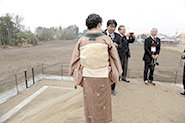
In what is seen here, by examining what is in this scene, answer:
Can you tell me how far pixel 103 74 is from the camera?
162 centimetres

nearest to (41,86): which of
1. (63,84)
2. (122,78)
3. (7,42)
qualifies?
(63,84)

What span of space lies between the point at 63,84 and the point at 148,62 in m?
5.20

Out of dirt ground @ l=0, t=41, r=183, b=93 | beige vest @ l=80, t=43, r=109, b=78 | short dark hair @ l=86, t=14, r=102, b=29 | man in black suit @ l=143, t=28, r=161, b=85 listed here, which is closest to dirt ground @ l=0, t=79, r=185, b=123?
man in black suit @ l=143, t=28, r=161, b=85

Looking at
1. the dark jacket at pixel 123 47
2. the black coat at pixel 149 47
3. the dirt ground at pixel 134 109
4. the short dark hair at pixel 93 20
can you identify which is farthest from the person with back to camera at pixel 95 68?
the black coat at pixel 149 47

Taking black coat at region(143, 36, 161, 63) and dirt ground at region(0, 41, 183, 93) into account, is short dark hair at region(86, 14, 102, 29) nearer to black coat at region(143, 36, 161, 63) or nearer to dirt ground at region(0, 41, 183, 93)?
black coat at region(143, 36, 161, 63)

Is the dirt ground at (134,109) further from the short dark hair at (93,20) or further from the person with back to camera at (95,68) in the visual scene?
Answer: the short dark hair at (93,20)

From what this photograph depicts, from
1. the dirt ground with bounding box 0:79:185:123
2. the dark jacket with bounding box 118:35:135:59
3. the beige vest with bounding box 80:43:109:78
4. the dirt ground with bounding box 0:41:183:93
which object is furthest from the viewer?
the dirt ground with bounding box 0:41:183:93

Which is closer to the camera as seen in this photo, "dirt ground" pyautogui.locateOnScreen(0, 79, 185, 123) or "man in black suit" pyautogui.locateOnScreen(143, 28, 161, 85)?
"dirt ground" pyautogui.locateOnScreen(0, 79, 185, 123)

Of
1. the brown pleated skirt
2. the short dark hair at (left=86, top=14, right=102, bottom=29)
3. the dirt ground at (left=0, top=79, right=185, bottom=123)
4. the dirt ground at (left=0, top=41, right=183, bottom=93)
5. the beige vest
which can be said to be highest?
the short dark hair at (left=86, top=14, right=102, bottom=29)

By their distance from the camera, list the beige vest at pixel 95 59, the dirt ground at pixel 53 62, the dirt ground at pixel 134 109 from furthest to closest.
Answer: the dirt ground at pixel 53 62, the dirt ground at pixel 134 109, the beige vest at pixel 95 59

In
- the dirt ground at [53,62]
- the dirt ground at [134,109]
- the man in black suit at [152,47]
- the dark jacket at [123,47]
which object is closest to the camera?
the dirt ground at [134,109]

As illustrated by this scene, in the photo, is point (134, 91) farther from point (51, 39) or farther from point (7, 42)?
point (51, 39)

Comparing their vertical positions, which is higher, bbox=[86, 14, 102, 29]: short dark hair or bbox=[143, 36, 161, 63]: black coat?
bbox=[86, 14, 102, 29]: short dark hair

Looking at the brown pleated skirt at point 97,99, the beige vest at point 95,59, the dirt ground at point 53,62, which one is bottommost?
the dirt ground at point 53,62
